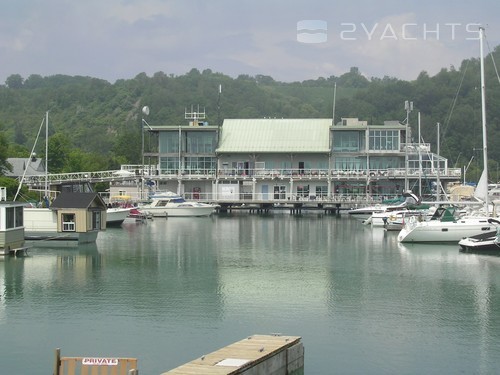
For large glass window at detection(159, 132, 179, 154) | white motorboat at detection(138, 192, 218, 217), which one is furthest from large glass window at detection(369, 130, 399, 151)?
large glass window at detection(159, 132, 179, 154)

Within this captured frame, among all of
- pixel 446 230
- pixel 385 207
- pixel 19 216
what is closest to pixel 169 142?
pixel 385 207

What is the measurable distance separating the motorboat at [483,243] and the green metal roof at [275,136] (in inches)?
1969

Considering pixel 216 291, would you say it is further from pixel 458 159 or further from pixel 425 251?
pixel 458 159

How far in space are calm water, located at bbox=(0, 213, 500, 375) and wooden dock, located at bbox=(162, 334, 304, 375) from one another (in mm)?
1004

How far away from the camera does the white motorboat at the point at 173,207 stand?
86188 mm

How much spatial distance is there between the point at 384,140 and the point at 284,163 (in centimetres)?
1197

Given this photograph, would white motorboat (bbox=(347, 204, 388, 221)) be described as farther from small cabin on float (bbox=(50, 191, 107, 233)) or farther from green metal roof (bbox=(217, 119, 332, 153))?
small cabin on float (bbox=(50, 191, 107, 233))

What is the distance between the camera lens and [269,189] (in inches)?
3920

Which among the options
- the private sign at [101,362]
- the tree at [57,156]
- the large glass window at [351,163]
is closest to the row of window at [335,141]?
the large glass window at [351,163]

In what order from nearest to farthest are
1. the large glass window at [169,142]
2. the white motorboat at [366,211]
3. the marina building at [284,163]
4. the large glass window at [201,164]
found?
the white motorboat at [366,211], the marina building at [284,163], the large glass window at [201,164], the large glass window at [169,142]

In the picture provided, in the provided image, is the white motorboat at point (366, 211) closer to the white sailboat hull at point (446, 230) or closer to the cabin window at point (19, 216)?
the white sailboat hull at point (446, 230)

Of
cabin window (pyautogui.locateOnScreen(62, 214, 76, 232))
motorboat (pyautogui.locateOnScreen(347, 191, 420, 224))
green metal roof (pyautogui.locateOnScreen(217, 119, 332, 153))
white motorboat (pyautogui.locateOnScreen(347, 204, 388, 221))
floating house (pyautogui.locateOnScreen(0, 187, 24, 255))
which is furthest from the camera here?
green metal roof (pyautogui.locateOnScreen(217, 119, 332, 153))

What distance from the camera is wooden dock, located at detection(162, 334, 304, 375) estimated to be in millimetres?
18344

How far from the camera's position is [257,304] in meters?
30.4
